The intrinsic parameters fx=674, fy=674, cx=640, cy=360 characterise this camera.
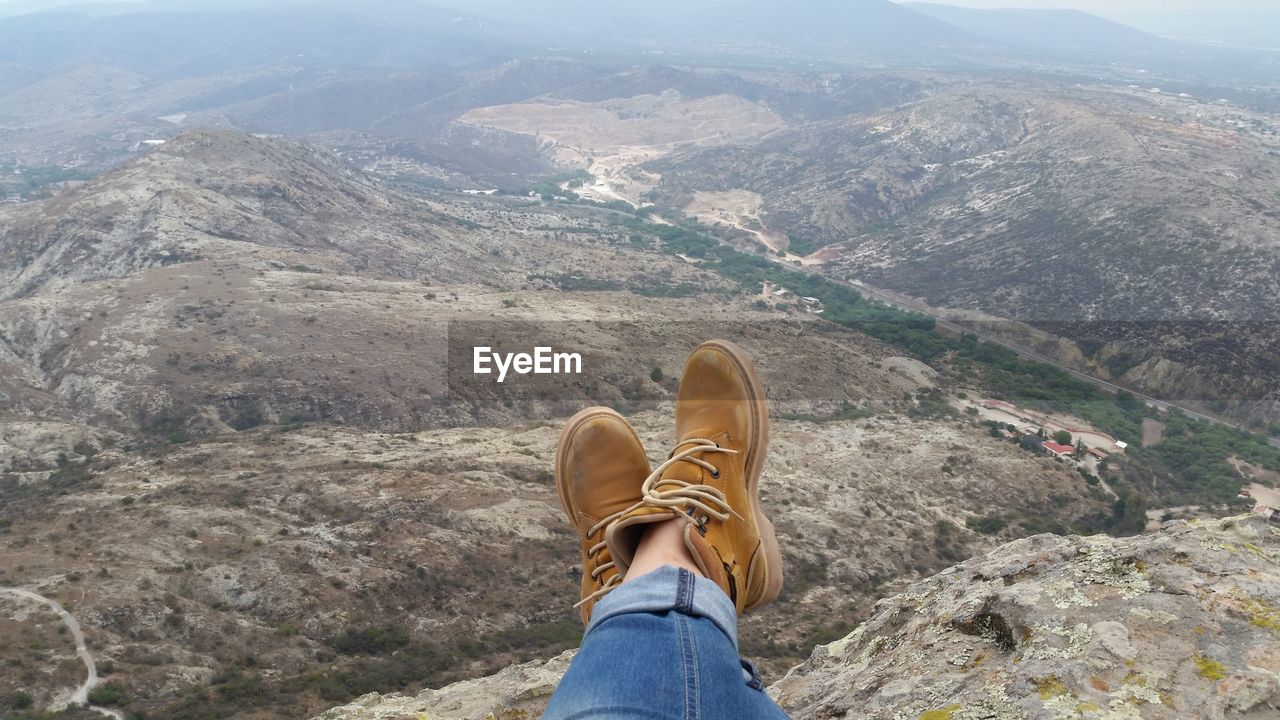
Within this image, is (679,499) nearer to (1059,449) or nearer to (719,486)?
(719,486)

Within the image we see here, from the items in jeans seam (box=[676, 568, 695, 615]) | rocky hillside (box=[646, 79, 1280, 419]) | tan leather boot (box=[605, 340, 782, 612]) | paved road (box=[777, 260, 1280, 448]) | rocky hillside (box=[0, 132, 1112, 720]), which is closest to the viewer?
jeans seam (box=[676, 568, 695, 615])

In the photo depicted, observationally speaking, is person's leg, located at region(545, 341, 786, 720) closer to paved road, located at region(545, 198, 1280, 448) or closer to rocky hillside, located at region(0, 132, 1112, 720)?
rocky hillside, located at region(0, 132, 1112, 720)

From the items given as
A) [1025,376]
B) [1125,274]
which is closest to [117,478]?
[1025,376]

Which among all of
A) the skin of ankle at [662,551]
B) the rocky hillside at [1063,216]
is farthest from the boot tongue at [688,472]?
the rocky hillside at [1063,216]

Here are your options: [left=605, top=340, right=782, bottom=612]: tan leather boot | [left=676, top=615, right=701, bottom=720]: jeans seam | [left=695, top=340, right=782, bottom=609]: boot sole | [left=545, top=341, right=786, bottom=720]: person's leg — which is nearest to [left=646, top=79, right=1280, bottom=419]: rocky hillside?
[left=695, top=340, right=782, bottom=609]: boot sole

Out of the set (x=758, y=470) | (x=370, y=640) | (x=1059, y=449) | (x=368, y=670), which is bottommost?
(x=1059, y=449)

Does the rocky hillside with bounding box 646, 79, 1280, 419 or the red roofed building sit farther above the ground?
the rocky hillside with bounding box 646, 79, 1280, 419

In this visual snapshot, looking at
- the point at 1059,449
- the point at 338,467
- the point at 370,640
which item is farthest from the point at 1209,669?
the point at 1059,449
